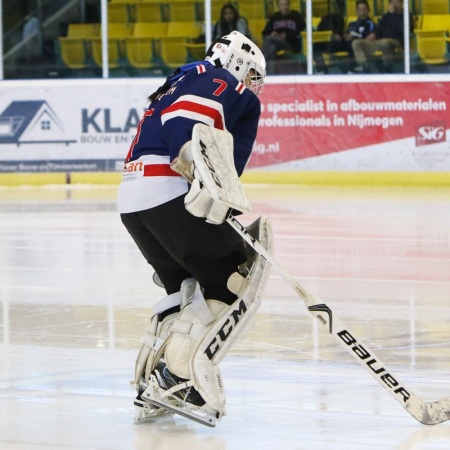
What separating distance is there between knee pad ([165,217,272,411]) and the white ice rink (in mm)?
174

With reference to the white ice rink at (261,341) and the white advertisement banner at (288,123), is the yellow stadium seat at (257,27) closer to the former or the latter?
the white advertisement banner at (288,123)

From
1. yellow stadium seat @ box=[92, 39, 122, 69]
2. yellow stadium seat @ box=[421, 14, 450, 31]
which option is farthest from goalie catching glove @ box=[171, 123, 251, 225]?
yellow stadium seat @ box=[92, 39, 122, 69]

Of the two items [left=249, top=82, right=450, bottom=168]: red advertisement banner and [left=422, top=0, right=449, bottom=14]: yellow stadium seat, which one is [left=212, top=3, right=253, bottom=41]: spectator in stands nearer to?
[left=249, top=82, right=450, bottom=168]: red advertisement banner

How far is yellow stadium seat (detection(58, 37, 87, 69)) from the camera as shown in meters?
17.1

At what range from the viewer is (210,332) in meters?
4.12

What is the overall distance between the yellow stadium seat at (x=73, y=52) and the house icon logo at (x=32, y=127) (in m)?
0.83

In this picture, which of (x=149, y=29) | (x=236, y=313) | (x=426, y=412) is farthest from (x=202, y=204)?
(x=149, y=29)

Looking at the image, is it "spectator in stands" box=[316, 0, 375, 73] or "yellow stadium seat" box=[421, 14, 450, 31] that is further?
"spectator in stands" box=[316, 0, 375, 73]

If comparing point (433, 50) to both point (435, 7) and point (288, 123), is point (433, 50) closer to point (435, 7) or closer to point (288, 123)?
point (435, 7)

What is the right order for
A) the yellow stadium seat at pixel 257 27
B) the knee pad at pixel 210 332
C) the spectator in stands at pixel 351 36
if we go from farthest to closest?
the yellow stadium seat at pixel 257 27 < the spectator in stands at pixel 351 36 < the knee pad at pixel 210 332

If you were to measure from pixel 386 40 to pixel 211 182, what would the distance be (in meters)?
12.9

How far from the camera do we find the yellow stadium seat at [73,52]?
17.1 metres

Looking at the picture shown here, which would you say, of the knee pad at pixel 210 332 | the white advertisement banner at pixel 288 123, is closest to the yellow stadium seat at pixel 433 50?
the white advertisement banner at pixel 288 123

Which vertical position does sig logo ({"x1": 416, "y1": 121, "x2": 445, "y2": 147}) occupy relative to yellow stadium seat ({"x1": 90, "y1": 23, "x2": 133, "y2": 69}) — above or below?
below
